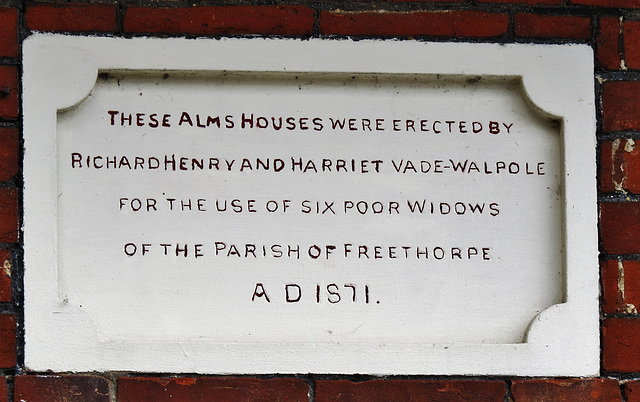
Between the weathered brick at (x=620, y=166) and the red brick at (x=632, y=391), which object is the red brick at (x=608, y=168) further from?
the red brick at (x=632, y=391)

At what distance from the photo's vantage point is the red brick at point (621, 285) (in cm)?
129

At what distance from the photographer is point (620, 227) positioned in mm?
1300

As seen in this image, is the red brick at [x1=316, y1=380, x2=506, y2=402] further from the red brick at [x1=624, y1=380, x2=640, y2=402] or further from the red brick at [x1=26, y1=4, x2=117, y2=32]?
the red brick at [x1=26, y1=4, x2=117, y2=32]

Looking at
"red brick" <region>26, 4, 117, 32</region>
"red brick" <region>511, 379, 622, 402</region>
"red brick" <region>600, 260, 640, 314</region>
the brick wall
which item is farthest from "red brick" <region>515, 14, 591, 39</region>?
"red brick" <region>26, 4, 117, 32</region>

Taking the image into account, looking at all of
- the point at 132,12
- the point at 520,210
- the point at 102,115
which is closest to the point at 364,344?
the point at 520,210

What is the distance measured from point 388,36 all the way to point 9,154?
786 mm

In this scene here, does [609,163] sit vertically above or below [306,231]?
above

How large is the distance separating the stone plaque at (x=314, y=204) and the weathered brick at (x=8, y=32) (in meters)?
0.04

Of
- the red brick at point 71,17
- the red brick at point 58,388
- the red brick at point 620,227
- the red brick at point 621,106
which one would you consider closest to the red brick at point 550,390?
the red brick at point 620,227

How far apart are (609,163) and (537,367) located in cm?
43

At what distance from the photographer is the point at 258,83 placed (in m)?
1.31

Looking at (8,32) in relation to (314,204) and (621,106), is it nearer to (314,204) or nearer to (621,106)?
(314,204)

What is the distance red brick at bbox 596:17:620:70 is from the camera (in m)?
1.33

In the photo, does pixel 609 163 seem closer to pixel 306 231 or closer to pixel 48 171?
pixel 306 231
